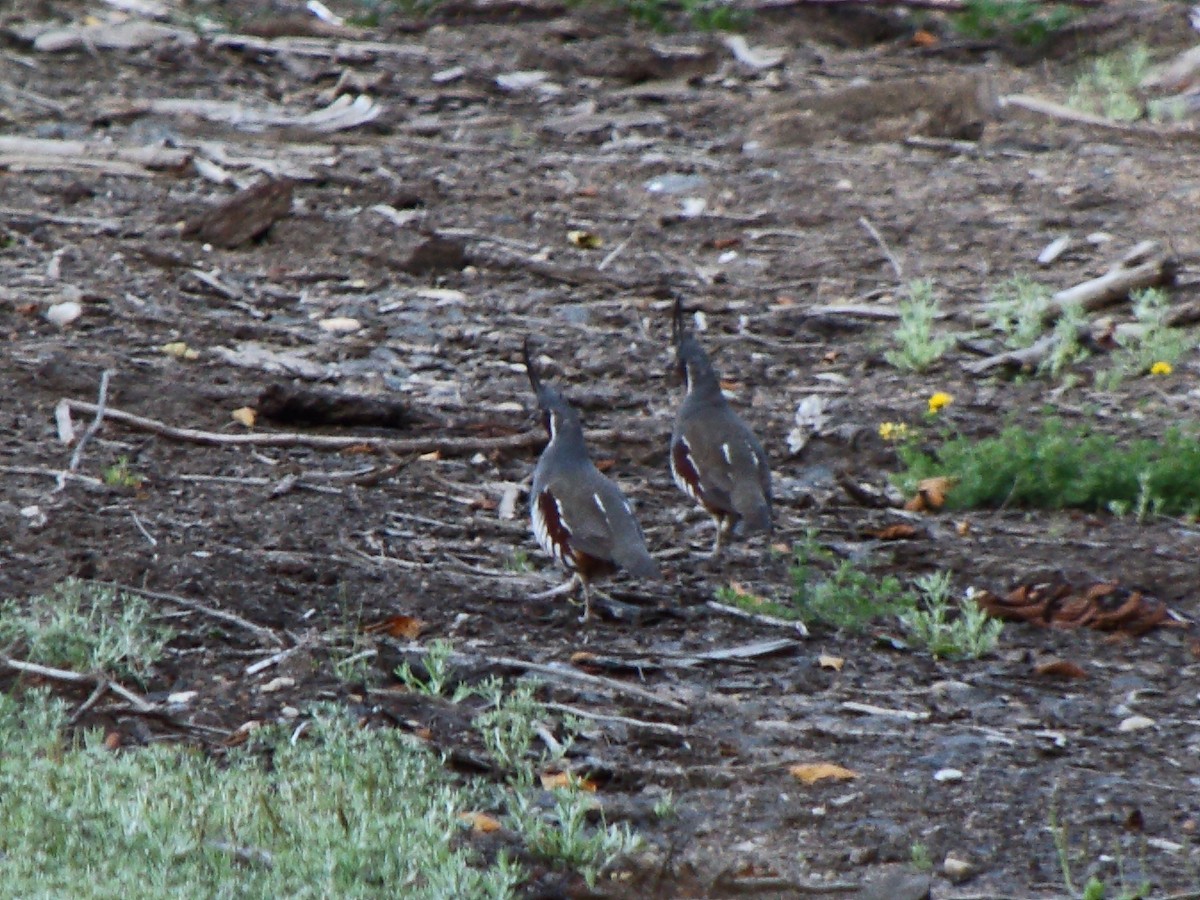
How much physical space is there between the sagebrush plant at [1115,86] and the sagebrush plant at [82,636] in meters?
9.69

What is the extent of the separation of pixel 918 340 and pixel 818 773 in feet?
14.5

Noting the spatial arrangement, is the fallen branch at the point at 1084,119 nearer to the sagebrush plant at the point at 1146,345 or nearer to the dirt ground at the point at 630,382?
the dirt ground at the point at 630,382

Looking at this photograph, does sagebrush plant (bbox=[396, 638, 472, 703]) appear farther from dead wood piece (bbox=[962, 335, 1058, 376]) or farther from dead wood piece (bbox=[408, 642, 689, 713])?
dead wood piece (bbox=[962, 335, 1058, 376])

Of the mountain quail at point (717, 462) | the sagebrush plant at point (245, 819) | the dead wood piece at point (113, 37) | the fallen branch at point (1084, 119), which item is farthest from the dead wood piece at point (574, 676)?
the dead wood piece at point (113, 37)

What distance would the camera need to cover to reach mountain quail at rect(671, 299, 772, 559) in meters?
7.06

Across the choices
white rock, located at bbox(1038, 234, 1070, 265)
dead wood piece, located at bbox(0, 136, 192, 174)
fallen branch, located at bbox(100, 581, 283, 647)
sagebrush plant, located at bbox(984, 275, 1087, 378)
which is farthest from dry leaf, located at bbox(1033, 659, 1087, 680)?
dead wood piece, located at bbox(0, 136, 192, 174)

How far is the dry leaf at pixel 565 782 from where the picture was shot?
5020 mm

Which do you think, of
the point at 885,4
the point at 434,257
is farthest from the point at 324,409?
the point at 885,4

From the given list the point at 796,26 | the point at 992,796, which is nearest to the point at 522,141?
the point at 796,26

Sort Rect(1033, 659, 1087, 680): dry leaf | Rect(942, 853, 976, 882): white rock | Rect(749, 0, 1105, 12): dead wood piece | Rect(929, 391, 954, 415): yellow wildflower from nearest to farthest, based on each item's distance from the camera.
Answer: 1. Rect(942, 853, 976, 882): white rock
2. Rect(1033, 659, 1087, 680): dry leaf
3. Rect(929, 391, 954, 415): yellow wildflower
4. Rect(749, 0, 1105, 12): dead wood piece

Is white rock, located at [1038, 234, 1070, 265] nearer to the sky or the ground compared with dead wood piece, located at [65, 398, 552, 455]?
nearer to the ground

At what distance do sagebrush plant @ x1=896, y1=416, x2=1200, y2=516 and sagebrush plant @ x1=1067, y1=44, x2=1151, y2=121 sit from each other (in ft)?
21.2

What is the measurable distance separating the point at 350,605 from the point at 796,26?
489 inches

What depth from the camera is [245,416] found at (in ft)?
27.4
